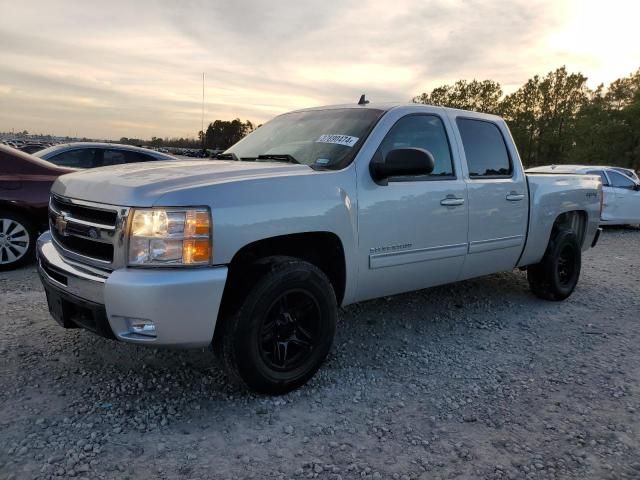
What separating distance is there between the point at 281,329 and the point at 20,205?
14.2 ft

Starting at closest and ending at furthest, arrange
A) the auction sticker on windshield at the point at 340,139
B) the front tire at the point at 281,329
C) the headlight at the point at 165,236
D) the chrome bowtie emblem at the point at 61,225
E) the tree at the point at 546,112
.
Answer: the headlight at the point at 165,236, the front tire at the point at 281,329, the chrome bowtie emblem at the point at 61,225, the auction sticker on windshield at the point at 340,139, the tree at the point at 546,112

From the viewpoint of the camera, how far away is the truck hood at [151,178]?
2779mm

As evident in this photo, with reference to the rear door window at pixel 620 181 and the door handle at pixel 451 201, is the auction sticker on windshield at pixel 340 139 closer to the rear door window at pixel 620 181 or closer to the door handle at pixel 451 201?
the door handle at pixel 451 201

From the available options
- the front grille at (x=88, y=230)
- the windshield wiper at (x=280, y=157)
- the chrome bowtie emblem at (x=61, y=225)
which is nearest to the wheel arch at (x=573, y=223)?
the windshield wiper at (x=280, y=157)

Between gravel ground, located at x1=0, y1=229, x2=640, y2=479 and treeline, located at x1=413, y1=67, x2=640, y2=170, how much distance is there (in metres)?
41.1

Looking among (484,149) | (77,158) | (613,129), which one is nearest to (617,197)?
(484,149)

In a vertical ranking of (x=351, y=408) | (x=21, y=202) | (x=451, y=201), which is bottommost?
(x=351, y=408)

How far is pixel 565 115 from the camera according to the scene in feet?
154

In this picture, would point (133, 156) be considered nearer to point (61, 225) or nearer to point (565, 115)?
point (61, 225)

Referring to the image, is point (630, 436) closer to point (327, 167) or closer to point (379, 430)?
point (379, 430)

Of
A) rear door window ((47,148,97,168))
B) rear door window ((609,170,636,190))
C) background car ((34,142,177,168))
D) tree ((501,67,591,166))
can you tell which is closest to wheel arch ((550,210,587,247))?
background car ((34,142,177,168))

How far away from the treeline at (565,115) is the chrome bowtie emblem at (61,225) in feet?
143

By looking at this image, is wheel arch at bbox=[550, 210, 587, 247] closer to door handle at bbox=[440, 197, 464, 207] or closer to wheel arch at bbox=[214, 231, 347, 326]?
door handle at bbox=[440, 197, 464, 207]

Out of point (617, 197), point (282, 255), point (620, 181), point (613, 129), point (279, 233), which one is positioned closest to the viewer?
point (279, 233)
